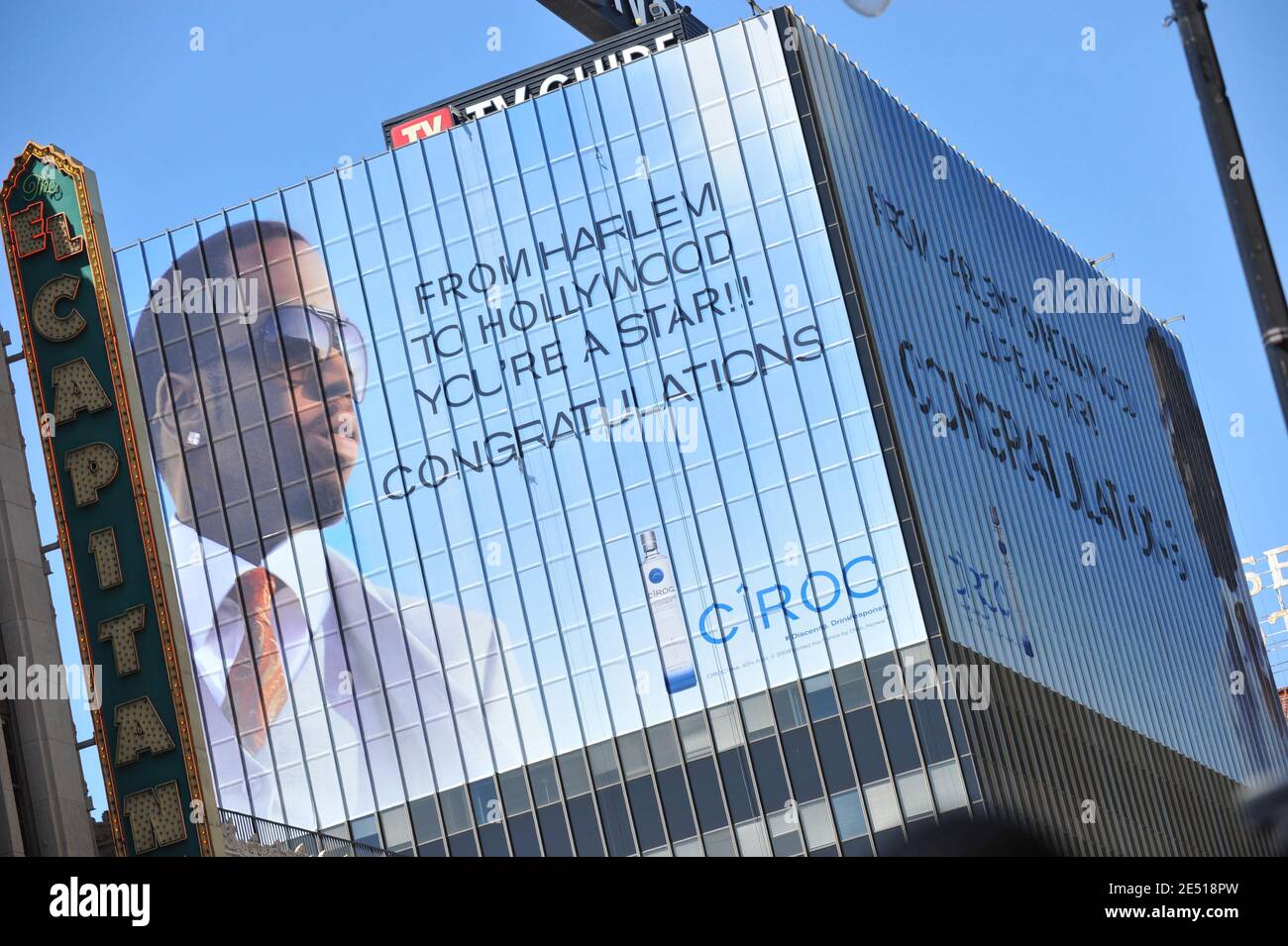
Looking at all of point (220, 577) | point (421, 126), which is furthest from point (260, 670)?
point (421, 126)

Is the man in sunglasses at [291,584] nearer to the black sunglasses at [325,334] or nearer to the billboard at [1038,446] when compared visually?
the black sunglasses at [325,334]

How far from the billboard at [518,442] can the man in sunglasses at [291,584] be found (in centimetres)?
12

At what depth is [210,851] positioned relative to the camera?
36.2m

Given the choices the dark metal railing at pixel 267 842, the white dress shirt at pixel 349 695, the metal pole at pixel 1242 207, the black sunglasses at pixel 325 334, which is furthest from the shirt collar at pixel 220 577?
the metal pole at pixel 1242 207

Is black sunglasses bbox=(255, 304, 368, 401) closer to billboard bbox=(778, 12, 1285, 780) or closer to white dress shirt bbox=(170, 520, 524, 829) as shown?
white dress shirt bbox=(170, 520, 524, 829)

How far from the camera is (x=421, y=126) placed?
85062 mm

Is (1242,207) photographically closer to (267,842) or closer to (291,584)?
(267,842)

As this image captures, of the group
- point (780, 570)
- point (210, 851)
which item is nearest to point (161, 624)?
point (210, 851)
